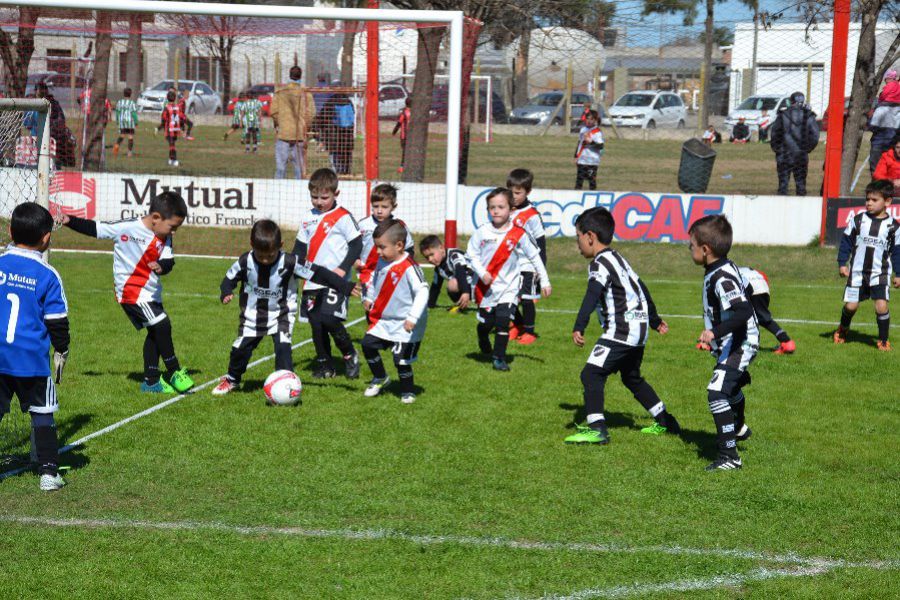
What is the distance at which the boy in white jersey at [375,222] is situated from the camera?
1013 centimetres

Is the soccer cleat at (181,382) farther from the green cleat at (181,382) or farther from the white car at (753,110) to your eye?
the white car at (753,110)

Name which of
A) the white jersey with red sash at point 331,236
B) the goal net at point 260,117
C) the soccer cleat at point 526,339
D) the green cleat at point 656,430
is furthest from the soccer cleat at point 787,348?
the goal net at point 260,117

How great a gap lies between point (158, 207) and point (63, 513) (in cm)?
345

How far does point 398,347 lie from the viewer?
8922mm

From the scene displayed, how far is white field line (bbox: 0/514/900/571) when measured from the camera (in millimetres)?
5578

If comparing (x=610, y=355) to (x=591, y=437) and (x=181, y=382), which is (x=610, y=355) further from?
(x=181, y=382)

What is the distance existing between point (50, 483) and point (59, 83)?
18.0 m

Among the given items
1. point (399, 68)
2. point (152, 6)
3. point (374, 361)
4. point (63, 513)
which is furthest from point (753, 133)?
point (63, 513)

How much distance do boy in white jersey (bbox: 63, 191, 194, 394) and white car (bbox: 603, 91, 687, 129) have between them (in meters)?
21.3

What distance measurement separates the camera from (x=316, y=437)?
7.87 metres

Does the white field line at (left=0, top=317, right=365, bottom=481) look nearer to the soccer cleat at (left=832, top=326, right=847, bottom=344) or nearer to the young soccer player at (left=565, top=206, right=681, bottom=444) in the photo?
the young soccer player at (left=565, top=206, right=681, bottom=444)

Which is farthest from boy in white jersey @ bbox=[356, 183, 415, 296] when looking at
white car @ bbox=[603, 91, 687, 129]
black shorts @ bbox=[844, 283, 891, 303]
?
white car @ bbox=[603, 91, 687, 129]

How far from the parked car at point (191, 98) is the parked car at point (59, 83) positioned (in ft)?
13.6

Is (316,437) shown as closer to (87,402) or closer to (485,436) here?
(485,436)
